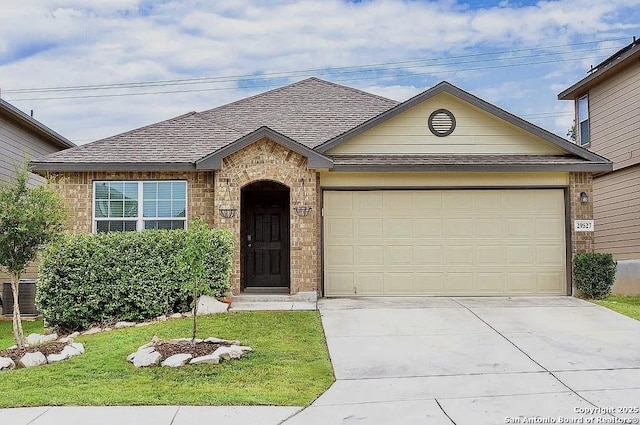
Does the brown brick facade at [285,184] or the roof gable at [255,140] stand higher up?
the roof gable at [255,140]

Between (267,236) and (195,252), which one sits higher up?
(267,236)

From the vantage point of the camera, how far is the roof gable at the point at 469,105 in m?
13.3

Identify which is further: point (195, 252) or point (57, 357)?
point (195, 252)

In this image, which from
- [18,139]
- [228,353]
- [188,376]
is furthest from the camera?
[18,139]

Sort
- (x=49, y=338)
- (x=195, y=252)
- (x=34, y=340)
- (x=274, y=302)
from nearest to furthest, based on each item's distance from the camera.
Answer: (x=195, y=252)
(x=34, y=340)
(x=49, y=338)
(x=274, y=302)

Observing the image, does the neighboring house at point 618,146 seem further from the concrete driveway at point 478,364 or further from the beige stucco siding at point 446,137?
the concrete driveway at point 478,364

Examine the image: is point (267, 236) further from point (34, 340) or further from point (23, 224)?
point (23, 224)

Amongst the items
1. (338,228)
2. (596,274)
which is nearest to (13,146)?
(338,228)

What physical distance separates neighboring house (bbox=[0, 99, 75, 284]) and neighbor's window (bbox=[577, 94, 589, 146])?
51.6 ft

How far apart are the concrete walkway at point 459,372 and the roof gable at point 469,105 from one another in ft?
11.3

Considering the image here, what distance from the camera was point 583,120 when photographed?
1966cm

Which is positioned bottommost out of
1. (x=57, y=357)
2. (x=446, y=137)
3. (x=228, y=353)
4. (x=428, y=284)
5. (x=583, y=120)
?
(x=57, y=357)

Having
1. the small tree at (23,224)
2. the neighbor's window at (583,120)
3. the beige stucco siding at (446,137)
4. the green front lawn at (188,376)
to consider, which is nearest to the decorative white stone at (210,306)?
the green front lawn at (188,376)

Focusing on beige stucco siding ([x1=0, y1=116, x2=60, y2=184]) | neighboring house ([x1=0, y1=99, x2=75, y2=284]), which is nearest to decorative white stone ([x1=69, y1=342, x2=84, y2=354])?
neighboring house ([x1=0, y1=99, x2=75, y2=284])
